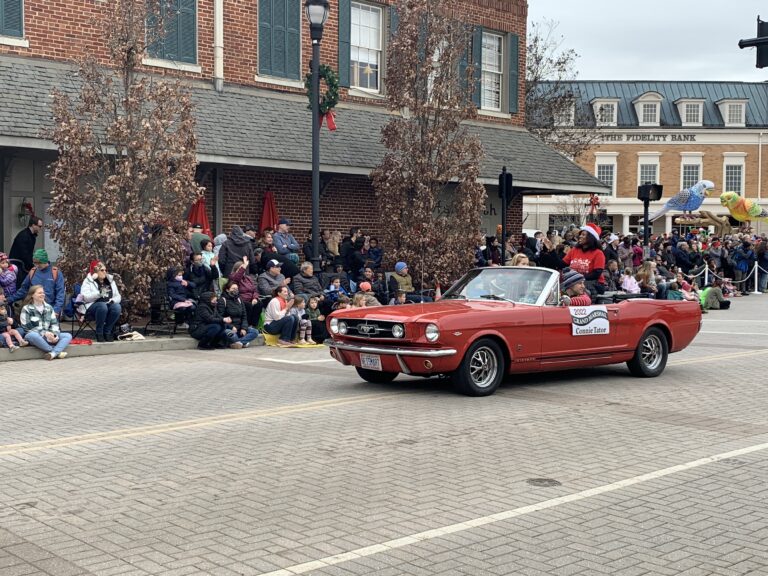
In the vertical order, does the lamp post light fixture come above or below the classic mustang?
above

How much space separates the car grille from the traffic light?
8.33 m

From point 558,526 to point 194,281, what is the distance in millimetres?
11873

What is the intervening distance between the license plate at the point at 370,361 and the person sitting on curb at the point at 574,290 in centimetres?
241

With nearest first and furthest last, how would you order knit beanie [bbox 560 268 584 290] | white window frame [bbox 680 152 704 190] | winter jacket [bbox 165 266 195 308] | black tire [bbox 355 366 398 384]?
black tire [bbox 355 366 398 384]
knit beanie [bbox 560 268 584 290]
winter jacket [bbox 165 266 195 308]
white window frame [bbox 680 152 704 190]

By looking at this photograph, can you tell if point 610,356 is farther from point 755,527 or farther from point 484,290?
point 755,527

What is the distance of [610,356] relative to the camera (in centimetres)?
1237

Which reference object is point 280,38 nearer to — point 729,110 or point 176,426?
point 176,426

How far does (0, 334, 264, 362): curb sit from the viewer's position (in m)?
14.1

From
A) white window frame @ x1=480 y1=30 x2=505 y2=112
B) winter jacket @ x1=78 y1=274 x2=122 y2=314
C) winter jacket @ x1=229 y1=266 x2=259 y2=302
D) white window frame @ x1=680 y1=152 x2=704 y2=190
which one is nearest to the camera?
winter jacket @ x1=78 y1=274 x2=122 y2=314

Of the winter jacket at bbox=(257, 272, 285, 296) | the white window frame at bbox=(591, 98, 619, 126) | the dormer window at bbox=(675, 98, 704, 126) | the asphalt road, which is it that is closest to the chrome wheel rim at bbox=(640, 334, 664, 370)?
the asphalt road

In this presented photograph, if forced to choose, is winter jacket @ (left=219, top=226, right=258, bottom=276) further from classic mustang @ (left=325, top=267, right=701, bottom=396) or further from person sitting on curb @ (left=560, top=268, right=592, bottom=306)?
person sitting on curb @ (left=560, top=268, right=592, bottom=306)

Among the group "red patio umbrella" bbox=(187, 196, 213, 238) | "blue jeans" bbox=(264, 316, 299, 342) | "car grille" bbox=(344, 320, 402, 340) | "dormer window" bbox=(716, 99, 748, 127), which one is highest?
"dormer window" bbox=(716, 99, 748, 127)

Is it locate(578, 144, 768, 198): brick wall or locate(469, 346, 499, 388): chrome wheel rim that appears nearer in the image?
locate(469, 346, 499, 388): chrome wheel rim

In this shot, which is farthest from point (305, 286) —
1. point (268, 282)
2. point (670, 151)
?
point (670, 151)
